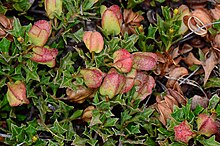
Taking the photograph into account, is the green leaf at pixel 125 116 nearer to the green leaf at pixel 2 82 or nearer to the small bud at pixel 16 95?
the small bud at pixel 16 95

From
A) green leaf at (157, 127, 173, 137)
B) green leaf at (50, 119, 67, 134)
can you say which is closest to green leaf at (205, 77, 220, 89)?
green leaf at (157, 127, 173, 137)

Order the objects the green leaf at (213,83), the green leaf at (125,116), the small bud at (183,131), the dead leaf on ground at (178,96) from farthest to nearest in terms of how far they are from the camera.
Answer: the green leaf at (213,83) → the dead leaf on ground at (178,96) → the green leaf at (125,116) → the small bud at (183,131)

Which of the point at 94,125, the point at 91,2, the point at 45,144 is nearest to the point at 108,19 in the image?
the point at 91,2

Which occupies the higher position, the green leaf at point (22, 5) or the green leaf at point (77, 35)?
the green leaf at point (22, 5)

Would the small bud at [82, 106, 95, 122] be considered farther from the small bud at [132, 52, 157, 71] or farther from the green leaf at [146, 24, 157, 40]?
the green leaf at [146, 24, 157, 40]

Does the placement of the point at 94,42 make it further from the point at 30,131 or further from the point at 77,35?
the point at 30,131

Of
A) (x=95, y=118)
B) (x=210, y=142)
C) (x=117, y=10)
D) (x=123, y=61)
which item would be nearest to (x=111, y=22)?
(x=117, y=10)

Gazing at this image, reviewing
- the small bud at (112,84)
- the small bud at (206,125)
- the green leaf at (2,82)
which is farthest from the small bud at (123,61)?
the green leaf at (2,82)
